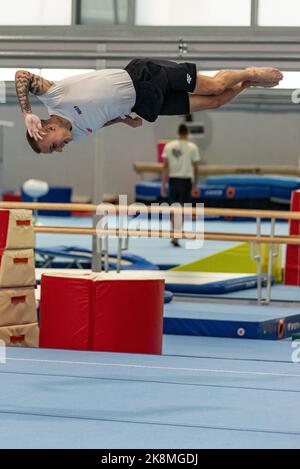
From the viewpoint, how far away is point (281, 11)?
35.2ft

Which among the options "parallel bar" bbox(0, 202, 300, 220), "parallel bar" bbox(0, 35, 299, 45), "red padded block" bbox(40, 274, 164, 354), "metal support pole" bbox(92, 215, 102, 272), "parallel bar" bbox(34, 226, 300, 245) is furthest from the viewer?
"metal support pole" bbox(92, 215, 102, 272)

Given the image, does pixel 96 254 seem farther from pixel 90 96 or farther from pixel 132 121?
pixel 90 96

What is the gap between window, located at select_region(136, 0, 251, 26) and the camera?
10.9 metres

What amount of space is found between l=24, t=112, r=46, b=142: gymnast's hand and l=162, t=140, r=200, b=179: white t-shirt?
30.4ft

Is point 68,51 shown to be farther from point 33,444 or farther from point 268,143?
point 268,143

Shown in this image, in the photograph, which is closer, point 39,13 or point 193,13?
point 39,13

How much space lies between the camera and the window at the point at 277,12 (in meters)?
10.7

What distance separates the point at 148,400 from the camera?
6.08 meters

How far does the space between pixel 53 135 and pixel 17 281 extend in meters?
2.14

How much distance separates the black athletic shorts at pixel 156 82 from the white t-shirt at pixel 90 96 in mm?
56

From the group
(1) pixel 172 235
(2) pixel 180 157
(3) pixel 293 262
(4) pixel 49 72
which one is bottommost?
(3) pixel 293 262

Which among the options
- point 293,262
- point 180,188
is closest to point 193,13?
point 293,262

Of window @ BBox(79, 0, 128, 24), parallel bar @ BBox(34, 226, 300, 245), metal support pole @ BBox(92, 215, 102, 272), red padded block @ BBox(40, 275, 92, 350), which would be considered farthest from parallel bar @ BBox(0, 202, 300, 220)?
window @ BBox(79, 0, 128, 24)

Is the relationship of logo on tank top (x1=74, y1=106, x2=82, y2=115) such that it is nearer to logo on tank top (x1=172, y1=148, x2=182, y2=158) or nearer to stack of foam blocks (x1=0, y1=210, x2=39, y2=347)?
stack of foam blocks (x1=0, y1=210, x2=39, y2=347)
